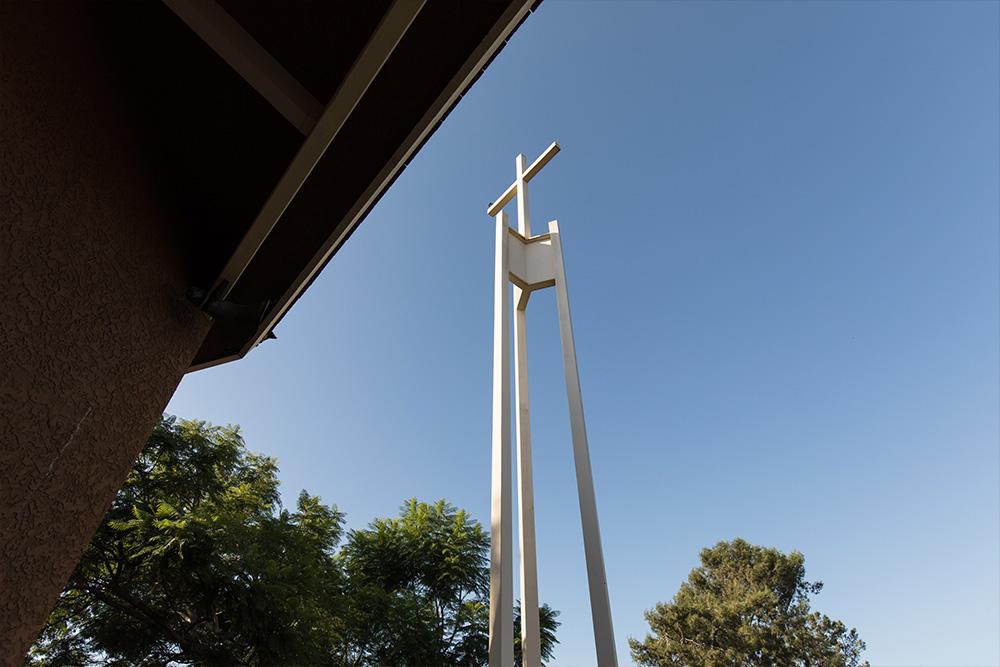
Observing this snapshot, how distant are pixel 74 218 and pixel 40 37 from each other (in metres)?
0.41

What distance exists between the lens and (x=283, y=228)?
1.84m

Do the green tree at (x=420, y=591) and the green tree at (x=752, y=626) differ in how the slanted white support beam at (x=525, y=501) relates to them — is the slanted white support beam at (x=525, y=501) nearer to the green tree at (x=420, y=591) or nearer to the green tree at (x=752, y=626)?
the green tree at (x=420, y=591)

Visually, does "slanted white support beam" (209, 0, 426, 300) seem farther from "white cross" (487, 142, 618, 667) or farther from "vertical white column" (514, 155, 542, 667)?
"vertical white column" (514, 155, 542, 667)

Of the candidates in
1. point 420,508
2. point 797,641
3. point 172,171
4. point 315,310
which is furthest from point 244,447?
point 797,641

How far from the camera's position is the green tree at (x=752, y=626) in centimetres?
1530

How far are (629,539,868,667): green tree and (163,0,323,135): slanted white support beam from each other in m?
18.0

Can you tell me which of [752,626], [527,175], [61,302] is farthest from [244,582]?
[752,626]

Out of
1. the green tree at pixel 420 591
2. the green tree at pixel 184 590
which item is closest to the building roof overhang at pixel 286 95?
the green tree at pixel 184 590

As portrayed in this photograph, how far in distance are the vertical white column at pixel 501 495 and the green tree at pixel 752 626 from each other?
13995 millimetres

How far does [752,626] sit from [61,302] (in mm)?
19056

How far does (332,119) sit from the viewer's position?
1391 millimetres

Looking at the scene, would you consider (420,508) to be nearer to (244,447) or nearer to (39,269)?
(244,447)

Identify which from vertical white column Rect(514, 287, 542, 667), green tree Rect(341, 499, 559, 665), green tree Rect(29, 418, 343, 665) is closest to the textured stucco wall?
vertical white column Rect(514, 287, 542, 667)

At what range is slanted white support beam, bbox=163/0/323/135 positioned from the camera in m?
1.34
